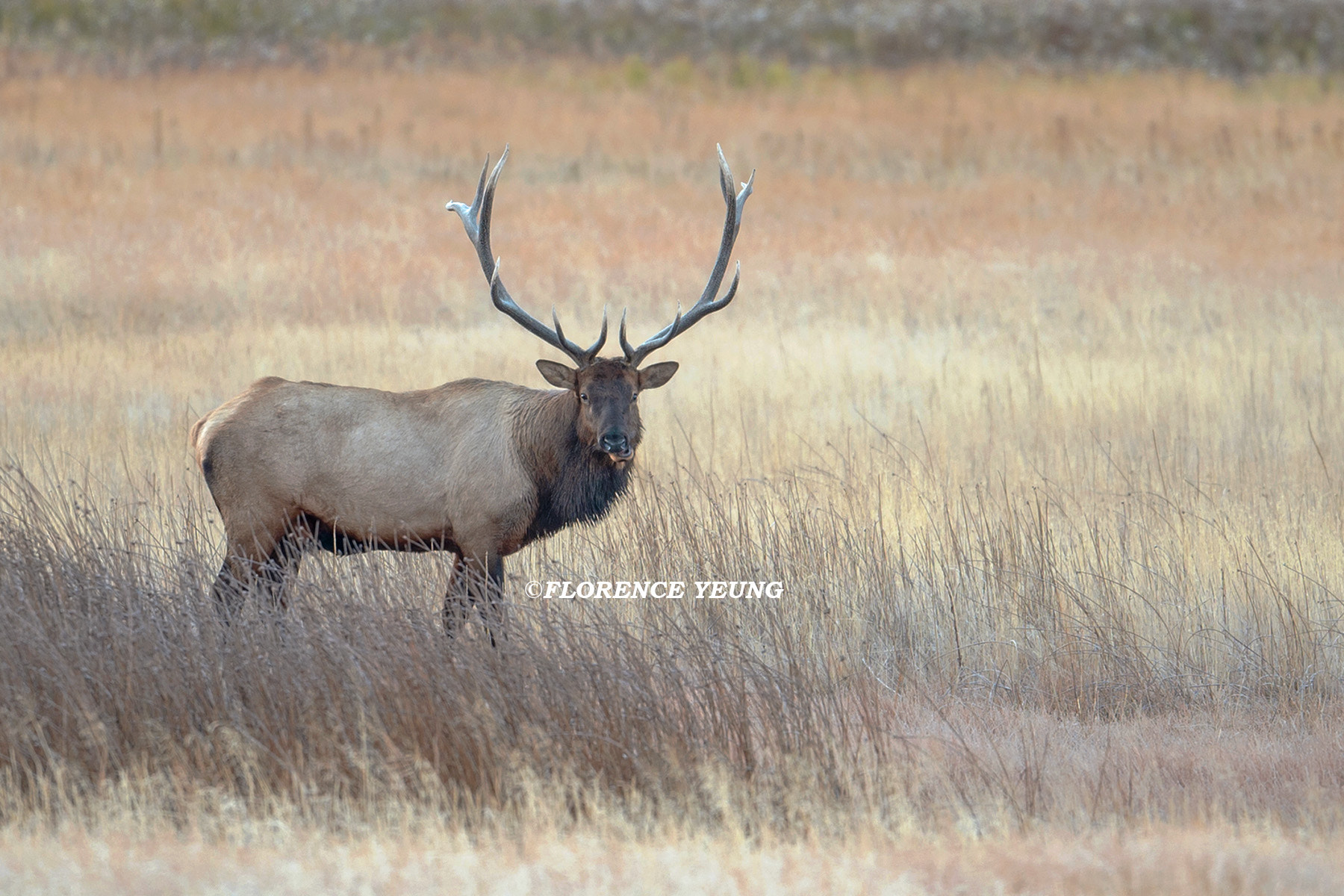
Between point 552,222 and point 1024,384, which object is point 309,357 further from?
point 552,222

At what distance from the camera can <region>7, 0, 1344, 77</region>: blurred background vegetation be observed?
Answer: 99.3ft

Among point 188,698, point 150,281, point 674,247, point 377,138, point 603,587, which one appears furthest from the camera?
point 377,138

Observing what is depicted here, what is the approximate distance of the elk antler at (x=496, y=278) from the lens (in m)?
6.93

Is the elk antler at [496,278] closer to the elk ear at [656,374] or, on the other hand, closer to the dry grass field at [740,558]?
the elk ear at [656,374]

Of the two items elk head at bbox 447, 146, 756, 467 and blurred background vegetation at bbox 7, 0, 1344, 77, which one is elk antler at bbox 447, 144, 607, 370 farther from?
blurred background vegetation at bbox 7, 0, 1344, 77

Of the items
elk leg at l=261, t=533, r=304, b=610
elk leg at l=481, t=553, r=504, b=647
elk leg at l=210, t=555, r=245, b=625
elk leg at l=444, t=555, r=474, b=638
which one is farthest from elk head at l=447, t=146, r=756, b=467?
elk leg at l=210, t=555, r=245, b=625

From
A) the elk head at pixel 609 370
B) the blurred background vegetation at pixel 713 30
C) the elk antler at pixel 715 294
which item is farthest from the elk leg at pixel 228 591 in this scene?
the blurred background vegetation at pixel 713 30

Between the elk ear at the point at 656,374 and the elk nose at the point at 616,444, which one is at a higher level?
the elk ear at the point at 656,374

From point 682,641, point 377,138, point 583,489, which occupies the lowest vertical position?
point 682,641

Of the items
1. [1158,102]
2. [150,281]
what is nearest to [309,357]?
[150,281]

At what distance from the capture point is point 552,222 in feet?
66.8

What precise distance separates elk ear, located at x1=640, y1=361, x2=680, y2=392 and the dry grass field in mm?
586

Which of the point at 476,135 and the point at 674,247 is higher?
the point at 476,135

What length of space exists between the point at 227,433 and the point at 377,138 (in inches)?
725
